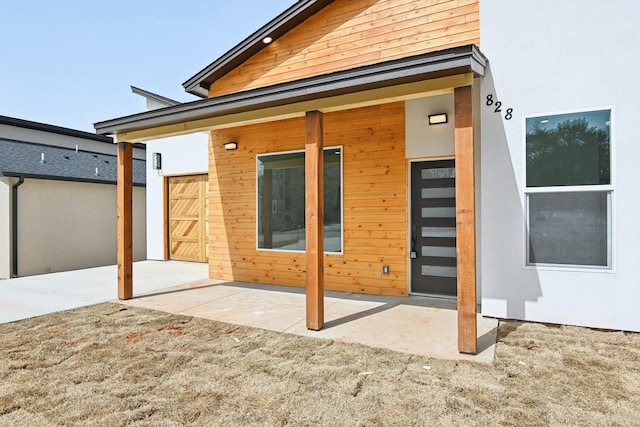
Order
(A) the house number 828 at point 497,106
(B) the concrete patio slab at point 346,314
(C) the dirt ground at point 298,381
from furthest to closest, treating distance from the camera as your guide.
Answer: (A) the house number 828 at point 497,106 < (B) the concrete patio slab at point 346,314 < (C) the dirt ground at point 298,381

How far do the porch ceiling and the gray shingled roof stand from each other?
5086mm

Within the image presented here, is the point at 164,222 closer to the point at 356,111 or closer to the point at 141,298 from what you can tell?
the point at 141,298

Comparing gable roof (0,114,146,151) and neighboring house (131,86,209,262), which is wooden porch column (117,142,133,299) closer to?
neighboring house (131,86,209,262)

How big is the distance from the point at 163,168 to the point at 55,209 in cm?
280

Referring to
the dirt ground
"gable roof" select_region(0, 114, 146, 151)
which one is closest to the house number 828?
the dirt ground

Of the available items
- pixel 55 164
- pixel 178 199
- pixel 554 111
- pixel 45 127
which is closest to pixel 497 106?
pixel 554 111

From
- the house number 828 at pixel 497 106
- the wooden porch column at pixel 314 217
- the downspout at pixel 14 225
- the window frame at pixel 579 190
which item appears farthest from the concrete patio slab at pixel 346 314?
the downspout at pixel 14 225

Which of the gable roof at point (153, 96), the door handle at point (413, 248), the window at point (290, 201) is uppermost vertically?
the gable roof at point (153, 96)

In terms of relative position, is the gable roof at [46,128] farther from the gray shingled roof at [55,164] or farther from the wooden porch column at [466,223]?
the wooden porch column at [466,223]

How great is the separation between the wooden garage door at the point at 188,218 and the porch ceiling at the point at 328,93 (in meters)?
3.84

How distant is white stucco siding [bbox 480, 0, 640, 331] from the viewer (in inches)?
147

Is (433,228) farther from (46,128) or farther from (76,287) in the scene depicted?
(46,128)

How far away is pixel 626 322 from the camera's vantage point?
373 cm

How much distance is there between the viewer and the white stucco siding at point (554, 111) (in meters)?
3.74
